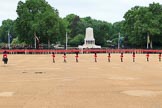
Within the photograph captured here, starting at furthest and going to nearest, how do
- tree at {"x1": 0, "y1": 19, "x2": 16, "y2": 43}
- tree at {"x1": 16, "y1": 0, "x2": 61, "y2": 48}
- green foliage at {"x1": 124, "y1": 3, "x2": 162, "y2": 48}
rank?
tree at {"x1": 0, "y1": 19, "x2": 16, "y2": 43}
green foliage at {"x1": 124, "y1": 3, "x2": 162, "y2": 48}
tree at {"x1": 16, "y1": 0, "x2": 61, "y2": 48}

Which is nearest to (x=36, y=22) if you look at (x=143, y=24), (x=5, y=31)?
(x=143, y=24)

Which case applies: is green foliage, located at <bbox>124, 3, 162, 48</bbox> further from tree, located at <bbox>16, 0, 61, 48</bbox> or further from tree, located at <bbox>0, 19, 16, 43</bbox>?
tree, located at <bbox>0, 19, 16, 43</bbox>

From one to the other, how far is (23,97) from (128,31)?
103689 millimetres

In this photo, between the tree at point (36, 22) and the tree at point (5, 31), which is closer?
the tree at point (36, 22)

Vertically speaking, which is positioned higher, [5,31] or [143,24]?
[5,31]

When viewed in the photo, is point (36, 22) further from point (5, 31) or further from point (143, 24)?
point (5, 31)

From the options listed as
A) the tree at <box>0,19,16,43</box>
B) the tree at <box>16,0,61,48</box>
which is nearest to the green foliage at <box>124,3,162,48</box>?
the tree at <box>16,0,61,48</box>

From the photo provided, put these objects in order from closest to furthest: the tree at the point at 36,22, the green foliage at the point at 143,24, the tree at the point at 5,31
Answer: the tree at the point at 36,22, the green foliage at the point at 143,24, the tree at the point at 5,31

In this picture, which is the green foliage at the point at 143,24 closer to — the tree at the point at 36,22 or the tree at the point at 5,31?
the tree at the point at 36,22

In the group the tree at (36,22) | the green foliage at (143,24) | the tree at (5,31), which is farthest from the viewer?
the tree at (5,31)

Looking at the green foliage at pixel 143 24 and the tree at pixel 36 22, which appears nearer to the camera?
the tree at pixel 36 22

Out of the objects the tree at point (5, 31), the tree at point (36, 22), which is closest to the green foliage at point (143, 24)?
the tree at point (36, 22)

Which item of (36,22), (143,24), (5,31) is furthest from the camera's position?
(5,31)

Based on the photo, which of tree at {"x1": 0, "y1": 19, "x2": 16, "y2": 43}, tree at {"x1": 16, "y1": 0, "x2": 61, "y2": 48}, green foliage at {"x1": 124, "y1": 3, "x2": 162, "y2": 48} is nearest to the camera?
tree at {"x1": 16, "y1": 0, "x2": 61, "y2": 48}
